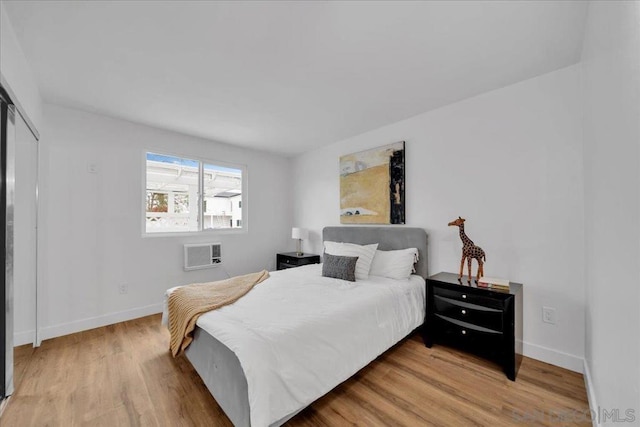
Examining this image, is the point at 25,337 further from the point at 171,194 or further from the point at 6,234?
the point at 171,194

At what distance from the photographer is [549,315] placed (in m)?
2.20

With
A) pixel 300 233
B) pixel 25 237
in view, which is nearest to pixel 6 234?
pixel 25 237

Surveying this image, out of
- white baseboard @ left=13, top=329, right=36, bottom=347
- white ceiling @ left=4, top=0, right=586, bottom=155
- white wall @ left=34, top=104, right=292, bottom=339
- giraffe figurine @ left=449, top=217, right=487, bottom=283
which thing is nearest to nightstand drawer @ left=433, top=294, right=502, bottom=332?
giraffe figurine @ left=449, top=217, right=487, bottom=283

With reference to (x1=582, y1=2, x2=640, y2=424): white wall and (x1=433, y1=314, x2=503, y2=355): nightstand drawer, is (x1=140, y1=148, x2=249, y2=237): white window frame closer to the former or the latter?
(x1=433, y1=314, x2=503, y2=355): nightstand drawer

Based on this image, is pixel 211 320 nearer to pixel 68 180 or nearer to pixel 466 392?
pixel 466 392

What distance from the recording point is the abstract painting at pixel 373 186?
3266 mm

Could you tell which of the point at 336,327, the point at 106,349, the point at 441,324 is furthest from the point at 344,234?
the point at 106,349

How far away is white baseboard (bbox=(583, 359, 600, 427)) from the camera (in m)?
1.51

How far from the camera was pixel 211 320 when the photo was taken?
1.76 meters

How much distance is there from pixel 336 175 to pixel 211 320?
286 centimetres

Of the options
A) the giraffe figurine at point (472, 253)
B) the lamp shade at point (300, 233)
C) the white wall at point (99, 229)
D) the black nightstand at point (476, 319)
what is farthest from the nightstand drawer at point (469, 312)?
the white wall at point (99, 229)

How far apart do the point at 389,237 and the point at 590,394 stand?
1997 millimetres

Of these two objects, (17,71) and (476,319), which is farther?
(476,319)

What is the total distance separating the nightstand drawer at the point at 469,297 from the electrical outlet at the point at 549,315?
51 cm
